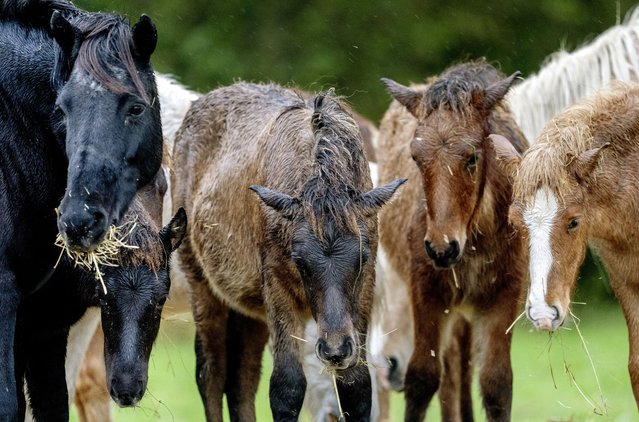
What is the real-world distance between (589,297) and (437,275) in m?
9.27

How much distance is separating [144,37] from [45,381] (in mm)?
1978

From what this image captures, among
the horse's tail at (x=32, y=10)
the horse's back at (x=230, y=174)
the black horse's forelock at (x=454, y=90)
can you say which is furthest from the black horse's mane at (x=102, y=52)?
the black horse's forelock at (x=454, y=90)

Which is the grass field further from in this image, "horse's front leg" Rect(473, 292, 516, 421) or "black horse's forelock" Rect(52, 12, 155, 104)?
"black horse's forelock" Rect(52, 12, 155, 104)

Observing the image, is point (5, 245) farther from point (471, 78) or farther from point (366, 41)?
point (366, 41)

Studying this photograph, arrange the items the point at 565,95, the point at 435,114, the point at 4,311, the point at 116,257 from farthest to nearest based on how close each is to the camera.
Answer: the point at 565,95 < the point at 435,114 < the point at 116,257 < the point at 4,311

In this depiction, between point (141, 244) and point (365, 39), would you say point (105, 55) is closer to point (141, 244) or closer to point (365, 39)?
point (141, 244)

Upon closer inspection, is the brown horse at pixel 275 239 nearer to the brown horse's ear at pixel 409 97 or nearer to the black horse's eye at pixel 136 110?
the brown horse's ear at pixel 409 97

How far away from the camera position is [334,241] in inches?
253

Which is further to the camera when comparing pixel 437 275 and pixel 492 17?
pixel 492 17

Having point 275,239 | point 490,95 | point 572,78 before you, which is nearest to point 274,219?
point 275,239

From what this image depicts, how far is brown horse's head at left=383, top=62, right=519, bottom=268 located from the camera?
754cm

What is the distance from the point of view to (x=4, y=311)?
6184 millimetres

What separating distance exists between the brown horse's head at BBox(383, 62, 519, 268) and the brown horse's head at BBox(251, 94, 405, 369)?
0.83m

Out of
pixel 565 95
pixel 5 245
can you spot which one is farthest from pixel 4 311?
pixel 565 95
